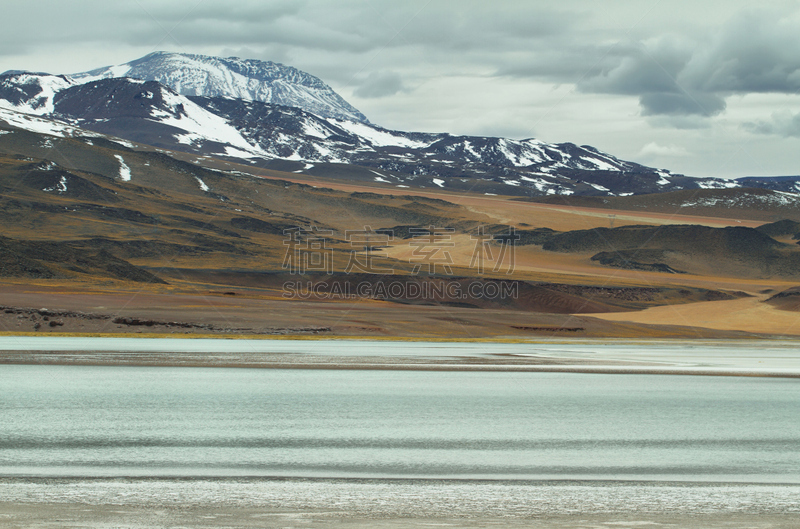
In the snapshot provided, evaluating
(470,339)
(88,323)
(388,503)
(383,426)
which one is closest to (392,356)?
(470,339)

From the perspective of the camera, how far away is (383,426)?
23.4m

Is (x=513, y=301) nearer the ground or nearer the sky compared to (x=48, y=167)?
nearer the ground

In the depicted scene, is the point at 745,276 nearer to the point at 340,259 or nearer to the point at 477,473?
the point at 340,259

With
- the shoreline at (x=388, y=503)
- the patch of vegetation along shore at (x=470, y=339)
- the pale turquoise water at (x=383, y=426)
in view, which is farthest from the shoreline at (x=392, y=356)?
the shoreline at (x=388, y=503)

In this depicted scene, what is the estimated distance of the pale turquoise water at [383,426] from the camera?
1769 centimetres

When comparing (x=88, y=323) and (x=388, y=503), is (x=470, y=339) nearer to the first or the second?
(x=88, y=323)

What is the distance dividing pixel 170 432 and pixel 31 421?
4.45 meters

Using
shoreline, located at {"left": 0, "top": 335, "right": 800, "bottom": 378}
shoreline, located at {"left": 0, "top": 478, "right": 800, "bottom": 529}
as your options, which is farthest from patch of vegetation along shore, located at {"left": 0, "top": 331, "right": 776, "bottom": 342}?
shoreline, located at {"left": 0, "top": 478, "right": 800, "bottom": 529}

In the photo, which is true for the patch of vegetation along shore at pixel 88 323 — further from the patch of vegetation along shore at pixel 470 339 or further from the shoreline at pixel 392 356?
the shoreline at pixel 392 356

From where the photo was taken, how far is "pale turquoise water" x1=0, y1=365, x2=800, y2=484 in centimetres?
1769

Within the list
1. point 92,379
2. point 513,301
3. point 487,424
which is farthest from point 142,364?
point 513,301

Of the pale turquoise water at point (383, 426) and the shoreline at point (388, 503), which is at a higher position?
the shoreline at point (388, 503)

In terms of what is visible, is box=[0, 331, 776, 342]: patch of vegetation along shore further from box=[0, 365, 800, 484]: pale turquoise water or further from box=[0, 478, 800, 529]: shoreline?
box=[0, 478, 800, 529]: shoreline

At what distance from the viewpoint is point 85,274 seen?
8844 cm
